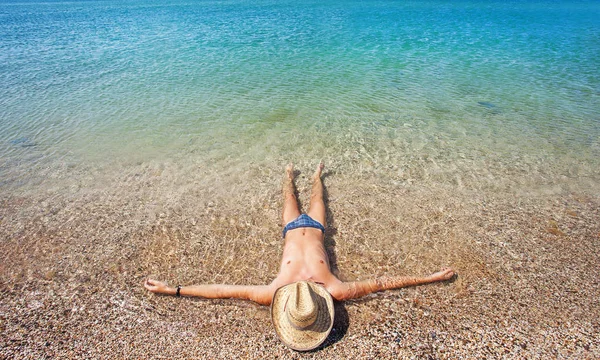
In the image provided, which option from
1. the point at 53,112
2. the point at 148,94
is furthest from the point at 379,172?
the point at 53,112

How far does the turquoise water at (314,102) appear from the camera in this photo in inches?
300

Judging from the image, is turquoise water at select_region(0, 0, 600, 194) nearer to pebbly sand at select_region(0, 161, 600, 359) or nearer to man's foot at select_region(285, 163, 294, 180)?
man's foot at select_region(285, 163, 294, 180)

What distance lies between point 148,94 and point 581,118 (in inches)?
540

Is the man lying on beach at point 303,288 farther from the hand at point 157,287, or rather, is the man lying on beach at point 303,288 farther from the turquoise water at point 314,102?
the turquoise water at point 314,102

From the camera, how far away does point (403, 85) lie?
11.9m

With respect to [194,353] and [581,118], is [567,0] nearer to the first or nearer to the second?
[581,118]

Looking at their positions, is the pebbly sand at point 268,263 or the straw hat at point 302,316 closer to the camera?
the straw hat at point 302,316

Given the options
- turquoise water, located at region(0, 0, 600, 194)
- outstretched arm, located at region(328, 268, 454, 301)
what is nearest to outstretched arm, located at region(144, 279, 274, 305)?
outstretched arm, located at region(328, 268, 454, 301)

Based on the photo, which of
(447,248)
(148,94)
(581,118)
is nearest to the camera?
(447,248)

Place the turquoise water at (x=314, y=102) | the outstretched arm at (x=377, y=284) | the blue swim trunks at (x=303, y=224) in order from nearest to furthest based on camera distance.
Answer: the outstretched arm at (x=377, y=284) < the blue swim trunks at (x=303, y=224) < the turquoise water at (x=314, y=102)

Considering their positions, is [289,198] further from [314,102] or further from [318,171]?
[314,102]

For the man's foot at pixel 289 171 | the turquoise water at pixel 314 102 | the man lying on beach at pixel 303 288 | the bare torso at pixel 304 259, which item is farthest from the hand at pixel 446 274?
the man's foot at pixel 289 171

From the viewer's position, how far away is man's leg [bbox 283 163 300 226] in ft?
18.2

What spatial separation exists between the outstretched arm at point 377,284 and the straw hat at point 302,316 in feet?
1.26
